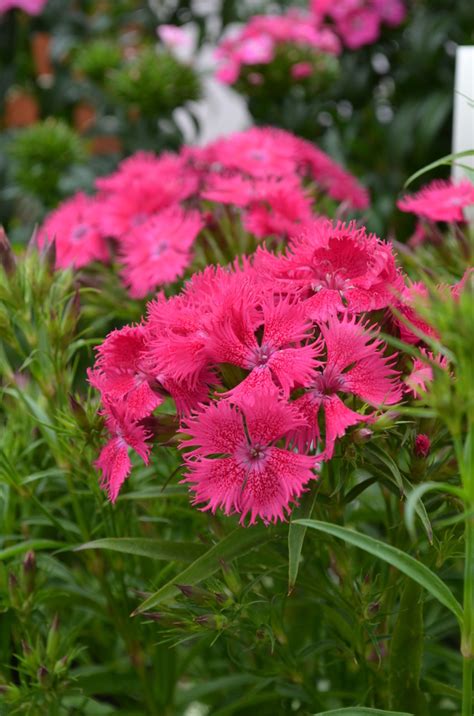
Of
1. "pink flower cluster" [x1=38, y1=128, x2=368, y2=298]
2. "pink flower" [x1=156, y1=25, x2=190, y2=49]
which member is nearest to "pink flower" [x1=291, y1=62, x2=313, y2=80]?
"pink flower" [x1=156, y1=25, x2=190, y2=49]

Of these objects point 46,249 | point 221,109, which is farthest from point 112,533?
point 221,109

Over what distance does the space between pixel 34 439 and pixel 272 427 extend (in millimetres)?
361

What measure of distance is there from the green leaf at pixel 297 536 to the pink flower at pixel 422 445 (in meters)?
0.07

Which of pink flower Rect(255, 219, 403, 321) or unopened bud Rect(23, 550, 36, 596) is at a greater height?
pink flower Rect(255, 219, 403, 321)

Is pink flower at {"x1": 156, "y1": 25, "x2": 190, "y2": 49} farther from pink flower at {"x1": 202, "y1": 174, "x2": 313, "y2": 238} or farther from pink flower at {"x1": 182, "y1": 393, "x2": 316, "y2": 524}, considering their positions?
pink flower at {"x1": 182, "y1": 393, "x2": 316, "y2": 524}

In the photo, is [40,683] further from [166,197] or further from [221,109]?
[221,109]

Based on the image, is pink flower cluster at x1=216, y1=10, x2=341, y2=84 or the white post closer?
the white post

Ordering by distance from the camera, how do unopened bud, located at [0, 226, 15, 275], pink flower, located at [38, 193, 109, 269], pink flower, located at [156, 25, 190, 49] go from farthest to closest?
1. pink flower, located at [156, 25, 190, 49]
2. pink flower, located at [38, 193, 109, 269]
3. unopened bud, located at [0, 226, 15, 275]

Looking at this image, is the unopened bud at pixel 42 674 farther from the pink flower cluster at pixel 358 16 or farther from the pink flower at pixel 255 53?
the pink flower cluster at pixel 358 16

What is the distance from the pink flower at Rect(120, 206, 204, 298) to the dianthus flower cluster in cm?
25

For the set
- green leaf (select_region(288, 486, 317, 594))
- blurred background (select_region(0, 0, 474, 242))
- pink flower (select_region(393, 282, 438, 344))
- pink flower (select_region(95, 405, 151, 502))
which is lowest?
blurred background (select_region(0, 0, 474, 242))

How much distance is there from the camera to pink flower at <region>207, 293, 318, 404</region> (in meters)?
0.53

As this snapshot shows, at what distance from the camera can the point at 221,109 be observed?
10.5ft

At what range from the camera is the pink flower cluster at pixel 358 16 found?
68.5 inches
